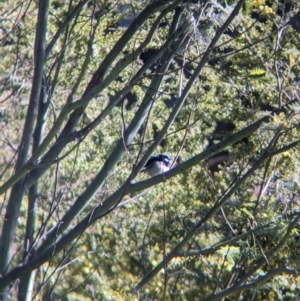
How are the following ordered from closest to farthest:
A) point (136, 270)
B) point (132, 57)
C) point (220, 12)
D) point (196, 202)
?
point (132, 57), point (220, 12), point (196, 202), point (136, 270)

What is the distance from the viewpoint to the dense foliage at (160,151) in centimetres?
423

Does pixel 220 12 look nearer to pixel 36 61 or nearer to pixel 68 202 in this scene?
pixel 36 61

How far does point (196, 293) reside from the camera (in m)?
7.42

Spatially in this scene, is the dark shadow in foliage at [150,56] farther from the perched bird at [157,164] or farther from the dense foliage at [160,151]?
the perched bird at [157,164]

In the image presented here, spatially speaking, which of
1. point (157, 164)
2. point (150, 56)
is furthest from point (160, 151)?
point (150, 56)

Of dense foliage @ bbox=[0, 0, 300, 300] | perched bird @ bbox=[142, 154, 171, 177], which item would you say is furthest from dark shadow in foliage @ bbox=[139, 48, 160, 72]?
perched bird @ bbox=[142, 154, 171, 177]

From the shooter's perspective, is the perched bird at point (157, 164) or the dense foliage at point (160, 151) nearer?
the dense foliage at point (160, 151)

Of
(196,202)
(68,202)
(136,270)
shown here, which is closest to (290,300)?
(196,202)

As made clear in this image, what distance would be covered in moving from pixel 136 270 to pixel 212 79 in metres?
2.56

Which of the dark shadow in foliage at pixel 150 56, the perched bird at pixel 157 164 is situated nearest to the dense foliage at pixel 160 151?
the dark shadow in foliage at pixel 150 56

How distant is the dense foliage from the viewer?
167 inches

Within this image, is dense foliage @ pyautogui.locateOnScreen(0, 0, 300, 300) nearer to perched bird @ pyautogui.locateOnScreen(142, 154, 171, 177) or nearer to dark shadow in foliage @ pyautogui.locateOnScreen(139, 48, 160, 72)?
dark shadow in foliage @ pyautogui.locateOnScreen(139, 48, 160, 72)

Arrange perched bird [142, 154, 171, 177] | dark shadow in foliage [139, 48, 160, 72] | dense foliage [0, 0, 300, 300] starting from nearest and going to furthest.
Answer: dense foliage [0, 0, 300, 300], dark shadow in foliage [139, 48, 160, 72], perched bird [142, 154, 171, 177]

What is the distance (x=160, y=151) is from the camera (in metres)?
7.99
